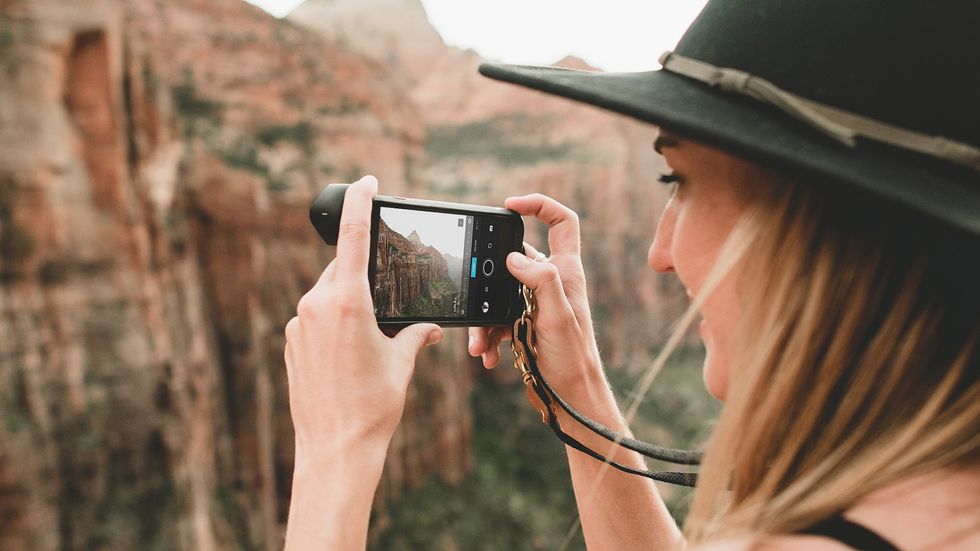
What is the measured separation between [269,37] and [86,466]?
9612 millimetres

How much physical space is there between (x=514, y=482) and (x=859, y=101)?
1689cm

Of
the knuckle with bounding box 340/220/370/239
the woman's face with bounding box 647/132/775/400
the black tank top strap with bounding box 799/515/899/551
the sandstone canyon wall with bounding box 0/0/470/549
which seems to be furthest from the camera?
the sandstone canyon wall with bounding box 0/0/470/549

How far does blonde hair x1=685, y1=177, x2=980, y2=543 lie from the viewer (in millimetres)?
486

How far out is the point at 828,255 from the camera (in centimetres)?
51

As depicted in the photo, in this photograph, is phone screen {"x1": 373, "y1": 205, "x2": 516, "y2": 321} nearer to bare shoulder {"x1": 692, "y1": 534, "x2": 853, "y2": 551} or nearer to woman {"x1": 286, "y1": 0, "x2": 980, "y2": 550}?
woman {"x1": 286, "y1": 0, "x2": 980, "y2": 550}

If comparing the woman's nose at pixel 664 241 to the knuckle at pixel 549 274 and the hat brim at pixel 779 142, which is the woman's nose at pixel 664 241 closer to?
the hat brim at pixel 779 142

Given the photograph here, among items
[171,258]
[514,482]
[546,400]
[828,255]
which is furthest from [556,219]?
[514,482]

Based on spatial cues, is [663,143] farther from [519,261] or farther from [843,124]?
[519,261]

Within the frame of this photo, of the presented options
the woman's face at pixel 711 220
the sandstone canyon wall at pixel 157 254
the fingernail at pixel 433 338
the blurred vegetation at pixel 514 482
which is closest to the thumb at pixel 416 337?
the fingernail at pixel 433 338

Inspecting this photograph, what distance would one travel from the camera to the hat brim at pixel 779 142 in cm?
44

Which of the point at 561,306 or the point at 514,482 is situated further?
the point at 514,482

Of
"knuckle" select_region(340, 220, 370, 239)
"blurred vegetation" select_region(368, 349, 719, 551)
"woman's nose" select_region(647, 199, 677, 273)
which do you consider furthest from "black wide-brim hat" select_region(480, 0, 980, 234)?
"blurred vegetation" select_region(368, 349, 719, 551)

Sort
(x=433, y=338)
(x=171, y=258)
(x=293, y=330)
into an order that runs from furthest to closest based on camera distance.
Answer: (x=171, y=258) → (x=433, y=338) → (x=293, y=330)

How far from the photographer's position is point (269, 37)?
1195 cm
